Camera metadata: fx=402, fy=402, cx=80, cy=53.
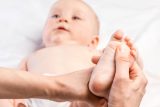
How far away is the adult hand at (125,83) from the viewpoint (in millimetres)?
1040

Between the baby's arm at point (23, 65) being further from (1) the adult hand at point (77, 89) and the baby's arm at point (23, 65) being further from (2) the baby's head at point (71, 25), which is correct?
(1) the adult hand at point (77, 89)

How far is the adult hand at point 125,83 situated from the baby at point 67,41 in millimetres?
128

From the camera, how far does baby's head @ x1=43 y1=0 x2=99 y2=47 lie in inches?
64.7

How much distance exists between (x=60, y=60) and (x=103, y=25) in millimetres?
452

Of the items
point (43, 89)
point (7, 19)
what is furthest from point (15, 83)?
point (7, 19)

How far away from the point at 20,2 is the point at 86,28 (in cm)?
41

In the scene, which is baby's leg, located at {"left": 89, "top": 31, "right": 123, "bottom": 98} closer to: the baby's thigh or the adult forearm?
the adult forearm

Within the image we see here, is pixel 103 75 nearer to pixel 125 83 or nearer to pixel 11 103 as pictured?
pixel 125 83

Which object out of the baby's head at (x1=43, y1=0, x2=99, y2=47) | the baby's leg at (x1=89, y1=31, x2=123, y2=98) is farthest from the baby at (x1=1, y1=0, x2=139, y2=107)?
the baby's leg at (x1=89, y1=31, x2=123, y2=98)

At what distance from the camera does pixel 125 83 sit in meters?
1.05

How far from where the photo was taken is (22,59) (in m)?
1.64

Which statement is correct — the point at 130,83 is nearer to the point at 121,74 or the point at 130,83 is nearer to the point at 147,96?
the point at 121,74

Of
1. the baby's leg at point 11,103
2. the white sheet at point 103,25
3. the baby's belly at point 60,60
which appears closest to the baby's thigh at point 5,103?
the baby's leg at point 11,103

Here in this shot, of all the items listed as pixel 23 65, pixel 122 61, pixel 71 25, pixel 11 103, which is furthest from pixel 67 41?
pixel 122 61
